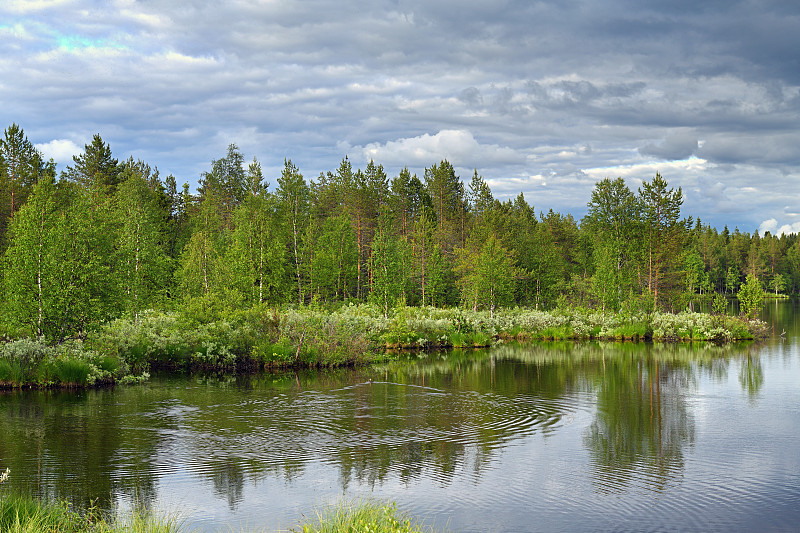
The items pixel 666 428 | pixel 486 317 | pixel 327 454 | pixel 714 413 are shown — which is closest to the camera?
pixel 327 454

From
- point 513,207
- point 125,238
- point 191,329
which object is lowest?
point 191,329

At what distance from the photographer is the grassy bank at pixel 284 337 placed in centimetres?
2470

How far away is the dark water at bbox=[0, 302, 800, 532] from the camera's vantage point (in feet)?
39.2

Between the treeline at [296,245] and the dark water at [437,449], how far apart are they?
5.07 metres

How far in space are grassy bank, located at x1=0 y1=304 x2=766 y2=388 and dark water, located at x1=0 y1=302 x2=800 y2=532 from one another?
150 cm

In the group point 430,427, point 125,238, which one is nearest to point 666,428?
point 430,427

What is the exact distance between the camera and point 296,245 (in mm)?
60375

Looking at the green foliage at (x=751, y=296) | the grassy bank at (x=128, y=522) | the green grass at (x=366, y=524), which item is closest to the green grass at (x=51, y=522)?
the grassy bank at (x=128, y=522)

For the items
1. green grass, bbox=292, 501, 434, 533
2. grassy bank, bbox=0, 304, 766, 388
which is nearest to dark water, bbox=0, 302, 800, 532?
grassy bank, bbox=0, 304, 766, 388

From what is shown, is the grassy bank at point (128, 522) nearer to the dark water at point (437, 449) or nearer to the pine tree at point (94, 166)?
the dark water at point (437, 449)

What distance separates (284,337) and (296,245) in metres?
29.6

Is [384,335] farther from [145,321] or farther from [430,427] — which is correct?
[430,427]

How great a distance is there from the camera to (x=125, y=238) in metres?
46.2

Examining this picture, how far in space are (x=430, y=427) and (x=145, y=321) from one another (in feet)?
58.4
